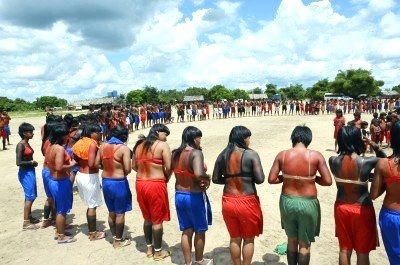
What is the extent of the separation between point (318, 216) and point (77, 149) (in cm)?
380

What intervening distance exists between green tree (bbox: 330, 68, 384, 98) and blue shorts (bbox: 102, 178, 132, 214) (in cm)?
7288

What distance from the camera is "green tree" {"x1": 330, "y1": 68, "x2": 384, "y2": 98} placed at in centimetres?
6950

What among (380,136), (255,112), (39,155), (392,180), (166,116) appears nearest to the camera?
(392,180)

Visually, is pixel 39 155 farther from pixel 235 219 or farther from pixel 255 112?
pixel 255 112

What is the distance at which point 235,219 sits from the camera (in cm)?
423

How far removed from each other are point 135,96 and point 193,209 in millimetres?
91451

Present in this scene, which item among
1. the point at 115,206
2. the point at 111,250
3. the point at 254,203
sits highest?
the point at 254,203

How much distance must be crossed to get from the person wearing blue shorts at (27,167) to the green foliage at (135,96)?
84977 mm

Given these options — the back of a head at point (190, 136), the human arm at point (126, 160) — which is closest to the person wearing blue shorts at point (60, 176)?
the human arm at point (126, 160)

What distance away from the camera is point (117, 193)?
5348 mm

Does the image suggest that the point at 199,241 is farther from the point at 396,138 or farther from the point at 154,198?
the point at 396,138

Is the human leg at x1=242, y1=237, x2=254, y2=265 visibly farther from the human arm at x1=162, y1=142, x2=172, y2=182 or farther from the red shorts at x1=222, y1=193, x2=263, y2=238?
the human arm at x1=162, y1=142, x2=172, y2=182

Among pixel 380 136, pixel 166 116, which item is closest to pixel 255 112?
pixel 166 116

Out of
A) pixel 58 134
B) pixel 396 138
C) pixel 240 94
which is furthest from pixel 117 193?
pixel 240 94
